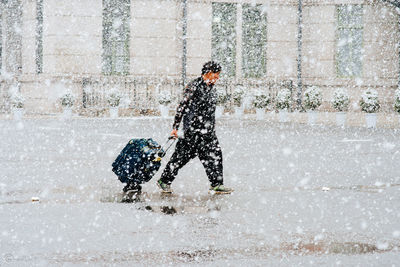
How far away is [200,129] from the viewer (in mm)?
8711

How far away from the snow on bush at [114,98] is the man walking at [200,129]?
18619 millimetres

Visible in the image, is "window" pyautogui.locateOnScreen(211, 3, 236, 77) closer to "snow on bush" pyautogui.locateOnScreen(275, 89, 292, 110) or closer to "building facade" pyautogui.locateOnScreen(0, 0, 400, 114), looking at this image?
"building facade" pyautogui.locateOnScreen(0, 0, 400, 114)

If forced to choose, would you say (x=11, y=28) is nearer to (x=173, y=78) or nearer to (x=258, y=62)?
(x=173, y=78)

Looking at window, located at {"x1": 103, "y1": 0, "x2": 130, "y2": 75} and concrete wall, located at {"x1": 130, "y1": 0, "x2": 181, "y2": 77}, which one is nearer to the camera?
concrete wall, located at {"x1": 130, "y1": 0, "x2": 181, "y2": 77}

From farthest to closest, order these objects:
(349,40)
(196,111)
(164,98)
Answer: (349,40), (164,98), (196,111)

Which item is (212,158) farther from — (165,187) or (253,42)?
(253,42)

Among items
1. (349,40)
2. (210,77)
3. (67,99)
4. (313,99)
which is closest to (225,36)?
(349,40)

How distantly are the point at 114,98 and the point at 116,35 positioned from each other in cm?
314

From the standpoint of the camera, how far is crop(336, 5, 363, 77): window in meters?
29.4

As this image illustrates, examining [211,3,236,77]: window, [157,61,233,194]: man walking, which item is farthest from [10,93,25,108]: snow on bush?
[157,61,233,194]: man walking

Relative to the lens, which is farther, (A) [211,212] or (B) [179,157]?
(B) [179,157]

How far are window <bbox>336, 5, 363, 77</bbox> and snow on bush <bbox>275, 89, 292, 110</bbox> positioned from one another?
3.40m

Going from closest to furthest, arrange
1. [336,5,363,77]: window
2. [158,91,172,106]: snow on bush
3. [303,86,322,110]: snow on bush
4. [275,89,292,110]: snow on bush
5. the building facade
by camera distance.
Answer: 1. [303,86,322,110]: snow on bush
2. [275,89,292,110]: snow on bush
3. [158,91,172,106]: snow on bush
4. the building facade
5. [336,5,363,77]: window

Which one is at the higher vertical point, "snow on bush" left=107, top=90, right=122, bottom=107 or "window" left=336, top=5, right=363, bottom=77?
"window" left=336, top=5, right=363, bottom=77
